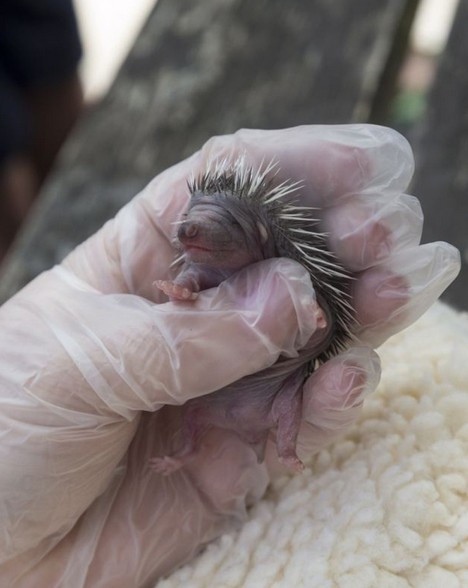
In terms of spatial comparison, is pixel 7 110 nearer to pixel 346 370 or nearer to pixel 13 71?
pixel 13 71

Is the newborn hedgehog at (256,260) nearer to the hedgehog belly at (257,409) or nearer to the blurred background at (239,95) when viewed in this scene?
the hedgehog belly at (257,409)

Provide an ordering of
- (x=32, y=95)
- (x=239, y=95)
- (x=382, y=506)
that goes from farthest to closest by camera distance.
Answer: (x=32, y=95) → (x=239, y=95) → (x=382, y=506)

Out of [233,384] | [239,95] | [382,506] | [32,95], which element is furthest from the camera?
[32,95]

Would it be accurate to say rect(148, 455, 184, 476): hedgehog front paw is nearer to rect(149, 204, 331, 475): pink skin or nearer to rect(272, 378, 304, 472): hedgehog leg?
rect(149, 204, 331, 475): pink skin

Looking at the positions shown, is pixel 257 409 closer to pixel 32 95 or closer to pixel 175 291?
pixel 175 291

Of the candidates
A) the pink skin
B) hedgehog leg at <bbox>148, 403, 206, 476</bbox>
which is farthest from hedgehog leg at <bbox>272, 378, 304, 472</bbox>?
hedgehog leg at <bbox>148, 403, 206, 476</bbox>

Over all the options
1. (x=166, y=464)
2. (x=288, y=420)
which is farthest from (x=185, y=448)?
(x=288, y=420)
